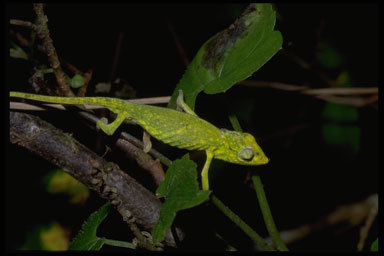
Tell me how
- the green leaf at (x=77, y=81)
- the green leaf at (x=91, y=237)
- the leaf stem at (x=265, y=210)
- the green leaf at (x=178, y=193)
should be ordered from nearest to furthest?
1. the green leaf at (x=178, y=193)
2. the green leaf at (x=91, y=237)
3. the leaf stem at (x=265, y=210)
4. the green leaf at (x=77, y=81)

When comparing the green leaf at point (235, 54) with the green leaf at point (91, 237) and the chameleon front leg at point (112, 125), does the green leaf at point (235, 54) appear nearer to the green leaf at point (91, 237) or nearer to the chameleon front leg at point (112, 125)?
the chameleon front leg at point (112, 125)

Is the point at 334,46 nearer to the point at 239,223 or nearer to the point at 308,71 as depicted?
the point at 308,71

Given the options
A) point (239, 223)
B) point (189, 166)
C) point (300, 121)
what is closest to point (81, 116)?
point (189, 166)

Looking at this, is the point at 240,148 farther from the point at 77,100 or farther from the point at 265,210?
the point at 77,100

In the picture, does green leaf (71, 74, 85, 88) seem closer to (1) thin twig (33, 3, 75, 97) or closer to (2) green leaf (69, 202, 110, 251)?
(1) thin twig (33, 3, 75, 97)

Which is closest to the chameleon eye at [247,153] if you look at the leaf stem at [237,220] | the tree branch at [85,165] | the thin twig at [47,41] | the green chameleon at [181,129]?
Result: the green chameleon at [181,129]

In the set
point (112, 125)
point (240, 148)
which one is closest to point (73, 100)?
point (112, 125)
